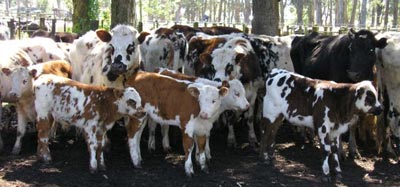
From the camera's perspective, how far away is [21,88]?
26.8 ft

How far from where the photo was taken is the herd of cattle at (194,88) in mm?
7418

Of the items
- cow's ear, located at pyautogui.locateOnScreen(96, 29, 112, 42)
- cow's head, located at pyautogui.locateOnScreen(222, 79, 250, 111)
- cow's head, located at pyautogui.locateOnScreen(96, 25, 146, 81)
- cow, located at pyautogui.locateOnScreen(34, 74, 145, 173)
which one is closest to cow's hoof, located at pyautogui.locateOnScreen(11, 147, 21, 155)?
cow, located at pyautogui.locateOnScreen(34, 74, 145, 173)

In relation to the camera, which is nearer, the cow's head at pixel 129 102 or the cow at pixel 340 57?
the cow's head at pixel 129 102

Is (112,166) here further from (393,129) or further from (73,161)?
(393,129)

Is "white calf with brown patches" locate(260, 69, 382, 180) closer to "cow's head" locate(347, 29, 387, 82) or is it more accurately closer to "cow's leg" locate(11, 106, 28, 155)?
"cow's head" locate(347, 29, 387, 82)

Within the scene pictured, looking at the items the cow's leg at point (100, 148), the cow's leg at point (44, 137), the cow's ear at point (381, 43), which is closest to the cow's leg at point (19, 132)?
the cow's leg at point (44, 137)

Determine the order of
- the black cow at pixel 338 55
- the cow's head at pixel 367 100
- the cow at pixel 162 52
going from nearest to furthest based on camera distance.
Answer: the cow's head at pixel 367 100 < the black cow at pixel 338 55 < the cow at pixel 162 52

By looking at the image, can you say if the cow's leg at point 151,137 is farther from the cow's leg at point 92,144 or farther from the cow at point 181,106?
the cow's leg at point 92,144

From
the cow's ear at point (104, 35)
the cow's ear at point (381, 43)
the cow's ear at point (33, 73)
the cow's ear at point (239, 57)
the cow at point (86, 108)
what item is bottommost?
the cow at point (86, 108)

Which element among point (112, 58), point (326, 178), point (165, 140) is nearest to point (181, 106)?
point (165, 140)

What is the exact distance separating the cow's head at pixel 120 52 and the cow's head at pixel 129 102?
27.8 inches

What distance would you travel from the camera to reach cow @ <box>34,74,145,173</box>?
24.2 feet

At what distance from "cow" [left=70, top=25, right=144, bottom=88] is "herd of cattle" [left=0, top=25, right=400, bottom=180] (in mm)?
18

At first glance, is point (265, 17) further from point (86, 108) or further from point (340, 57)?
point (86, 108)
